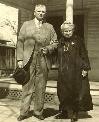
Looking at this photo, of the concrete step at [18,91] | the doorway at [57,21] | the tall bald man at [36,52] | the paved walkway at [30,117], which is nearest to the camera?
the tall bald man at [36,52]

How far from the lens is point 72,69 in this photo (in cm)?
602

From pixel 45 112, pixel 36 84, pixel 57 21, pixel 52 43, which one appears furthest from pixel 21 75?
pixel 57 21

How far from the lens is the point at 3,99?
Result: 829cm

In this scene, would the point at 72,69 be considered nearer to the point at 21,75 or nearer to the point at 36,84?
the point at 36,84

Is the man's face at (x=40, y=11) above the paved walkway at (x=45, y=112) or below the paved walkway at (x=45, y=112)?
above

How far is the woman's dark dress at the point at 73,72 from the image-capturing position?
602 centimetres

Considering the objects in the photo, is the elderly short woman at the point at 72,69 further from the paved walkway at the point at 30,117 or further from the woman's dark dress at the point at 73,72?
the paved walkway at the point at 30,117

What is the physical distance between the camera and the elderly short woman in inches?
237

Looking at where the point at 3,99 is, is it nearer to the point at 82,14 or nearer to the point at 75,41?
the point at 75,41

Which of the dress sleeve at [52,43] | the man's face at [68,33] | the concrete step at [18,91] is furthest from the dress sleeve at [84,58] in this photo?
the concrete step at [18,91]

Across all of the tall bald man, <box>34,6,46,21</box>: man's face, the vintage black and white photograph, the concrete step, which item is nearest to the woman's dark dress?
the vintage black and white photograph

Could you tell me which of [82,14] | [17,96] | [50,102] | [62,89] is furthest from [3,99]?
[82,14]

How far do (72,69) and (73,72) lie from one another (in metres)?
0.06

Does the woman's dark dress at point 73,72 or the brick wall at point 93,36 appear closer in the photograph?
the woman's dark dress at point 73,72
